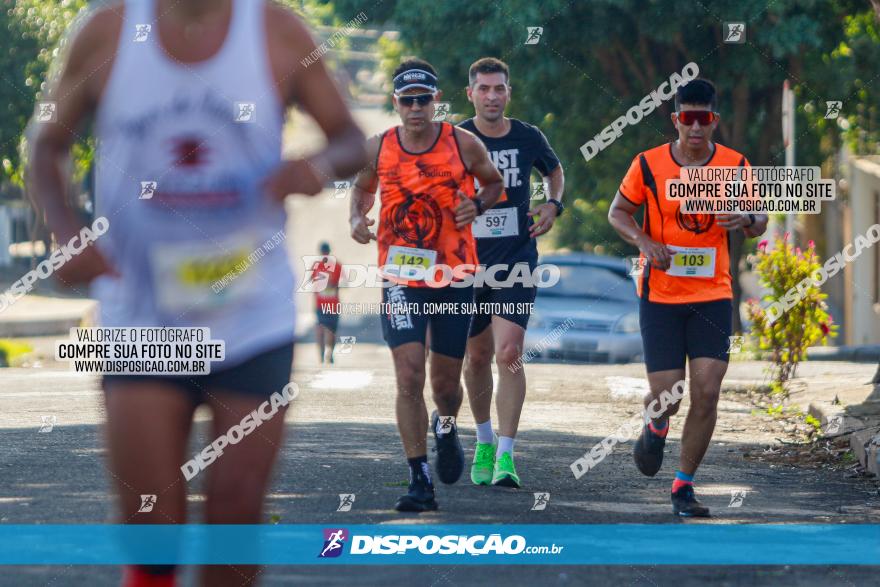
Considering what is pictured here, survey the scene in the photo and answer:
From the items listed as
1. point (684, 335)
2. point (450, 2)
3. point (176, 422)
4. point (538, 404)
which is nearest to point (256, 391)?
point (176, 422)

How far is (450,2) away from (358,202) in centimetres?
1352

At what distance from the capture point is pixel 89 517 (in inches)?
279

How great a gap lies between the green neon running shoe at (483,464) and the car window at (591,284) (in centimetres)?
1312

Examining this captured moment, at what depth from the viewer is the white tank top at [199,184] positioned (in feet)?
12.4

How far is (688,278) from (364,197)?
1.61 meters

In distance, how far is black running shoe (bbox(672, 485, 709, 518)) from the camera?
24.5ft

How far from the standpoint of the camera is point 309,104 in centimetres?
390
